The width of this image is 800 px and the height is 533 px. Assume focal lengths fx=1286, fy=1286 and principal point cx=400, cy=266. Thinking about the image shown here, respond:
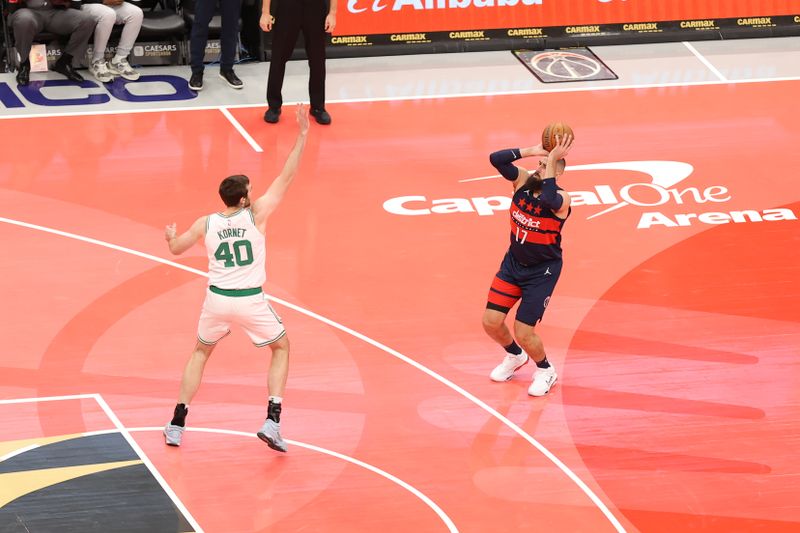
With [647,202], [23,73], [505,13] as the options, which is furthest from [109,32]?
[647,202]

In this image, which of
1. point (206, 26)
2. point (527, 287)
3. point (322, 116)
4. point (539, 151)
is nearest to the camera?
point (539, 151)

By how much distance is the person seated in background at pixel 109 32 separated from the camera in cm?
1561

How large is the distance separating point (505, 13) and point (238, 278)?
10.1 m

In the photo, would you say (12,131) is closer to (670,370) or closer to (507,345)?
(507,345)

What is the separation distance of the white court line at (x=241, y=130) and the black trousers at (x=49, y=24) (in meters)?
2.01

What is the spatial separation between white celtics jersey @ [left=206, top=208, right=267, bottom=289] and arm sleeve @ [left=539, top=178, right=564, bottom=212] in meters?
2.00

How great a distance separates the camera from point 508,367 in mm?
9680

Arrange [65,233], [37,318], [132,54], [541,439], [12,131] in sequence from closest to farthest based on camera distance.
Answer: [541,439] < [37,318] < [65,233] < [12,131] < [132,54]

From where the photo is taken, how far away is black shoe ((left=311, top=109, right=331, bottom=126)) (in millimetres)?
14766

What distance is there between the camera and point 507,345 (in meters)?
9.62

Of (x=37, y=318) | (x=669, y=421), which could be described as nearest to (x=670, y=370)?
(x=669, y=421)

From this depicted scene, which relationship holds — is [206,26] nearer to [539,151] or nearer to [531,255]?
[539,151]

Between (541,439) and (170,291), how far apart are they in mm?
3692

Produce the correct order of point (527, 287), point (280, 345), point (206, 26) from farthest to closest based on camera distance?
point (206, 26)
point (527, 287)
point (280, 345)
